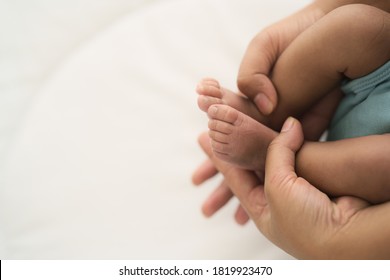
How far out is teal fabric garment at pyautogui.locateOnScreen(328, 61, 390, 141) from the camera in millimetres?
765

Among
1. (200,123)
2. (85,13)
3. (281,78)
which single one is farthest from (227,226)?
(85,13)

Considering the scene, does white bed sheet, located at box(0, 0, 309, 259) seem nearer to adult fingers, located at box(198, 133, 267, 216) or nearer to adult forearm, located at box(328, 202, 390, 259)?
adult fingers, located at box(198, 133, 267, 216)

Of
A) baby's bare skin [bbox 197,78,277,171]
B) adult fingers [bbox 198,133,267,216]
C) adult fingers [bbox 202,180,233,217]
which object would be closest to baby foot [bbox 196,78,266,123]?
baby's bare skin [bbox 197,78,277,171]

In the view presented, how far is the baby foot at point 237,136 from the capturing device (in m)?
0.77

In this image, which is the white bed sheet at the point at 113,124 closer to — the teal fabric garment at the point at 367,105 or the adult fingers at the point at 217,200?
the adult fingers at the point at 217,200

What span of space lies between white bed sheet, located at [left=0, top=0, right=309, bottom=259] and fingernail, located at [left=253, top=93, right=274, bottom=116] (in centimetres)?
30

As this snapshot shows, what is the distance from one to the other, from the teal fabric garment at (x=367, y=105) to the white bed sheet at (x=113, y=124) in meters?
0.33

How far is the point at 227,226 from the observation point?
1.07 meters

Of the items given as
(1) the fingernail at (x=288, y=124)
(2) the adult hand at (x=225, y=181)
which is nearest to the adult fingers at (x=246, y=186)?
(2) the adult hand at (x=225, y=181)

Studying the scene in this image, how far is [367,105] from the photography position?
31.3 inches

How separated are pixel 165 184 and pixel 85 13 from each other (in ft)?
1.88

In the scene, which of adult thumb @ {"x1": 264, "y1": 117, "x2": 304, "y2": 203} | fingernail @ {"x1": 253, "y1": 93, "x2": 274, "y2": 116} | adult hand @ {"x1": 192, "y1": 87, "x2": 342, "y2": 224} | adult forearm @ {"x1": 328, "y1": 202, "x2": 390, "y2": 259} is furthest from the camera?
adult hand @ {"x1": 192, "y1": 87, "x2": 342, "y2": 224}

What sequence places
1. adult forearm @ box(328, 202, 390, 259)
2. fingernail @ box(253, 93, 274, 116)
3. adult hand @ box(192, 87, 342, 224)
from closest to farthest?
adult forearm @ box(328, 202, 390, 259), fingernail @ box(253, 93, 274, 116), adult hand @ box(192, 87, 342, 224)
